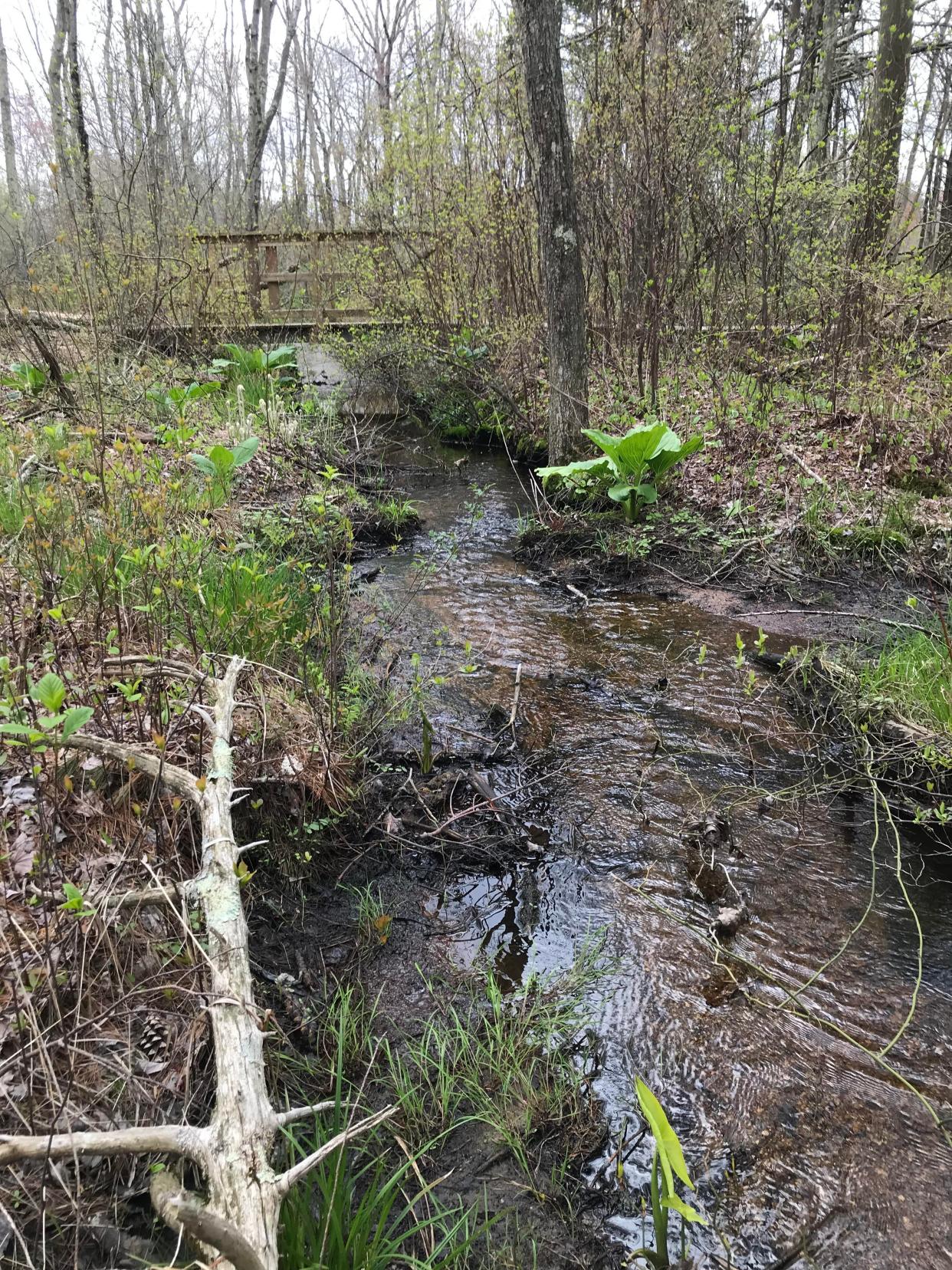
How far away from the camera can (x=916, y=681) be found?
3178 millimetres

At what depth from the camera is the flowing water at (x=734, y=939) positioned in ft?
5.61

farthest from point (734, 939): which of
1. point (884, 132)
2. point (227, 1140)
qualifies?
point (884, 132)

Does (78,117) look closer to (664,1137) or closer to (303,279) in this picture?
(303,279)

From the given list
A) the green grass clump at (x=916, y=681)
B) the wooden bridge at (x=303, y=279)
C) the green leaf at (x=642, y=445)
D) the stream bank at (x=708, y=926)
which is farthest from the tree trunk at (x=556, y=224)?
the green grass clump at (x=916, y=681)

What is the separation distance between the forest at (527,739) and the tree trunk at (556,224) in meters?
0.04

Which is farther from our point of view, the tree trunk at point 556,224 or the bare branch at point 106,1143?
the tree trunk at point 556,224

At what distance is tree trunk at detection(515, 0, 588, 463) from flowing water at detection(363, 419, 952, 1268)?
2.91m

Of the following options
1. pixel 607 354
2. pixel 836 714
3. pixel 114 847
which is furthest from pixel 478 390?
pixel 114 847

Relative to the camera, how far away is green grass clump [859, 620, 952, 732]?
9.98ft

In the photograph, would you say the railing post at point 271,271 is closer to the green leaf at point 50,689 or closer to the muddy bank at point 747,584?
the muddy bank at point 747,584

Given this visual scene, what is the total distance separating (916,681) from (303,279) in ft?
34.2

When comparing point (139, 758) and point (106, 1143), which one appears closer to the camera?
point (106, 1143)

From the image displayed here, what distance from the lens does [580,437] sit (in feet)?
21.7

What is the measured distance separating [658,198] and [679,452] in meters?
2.86
